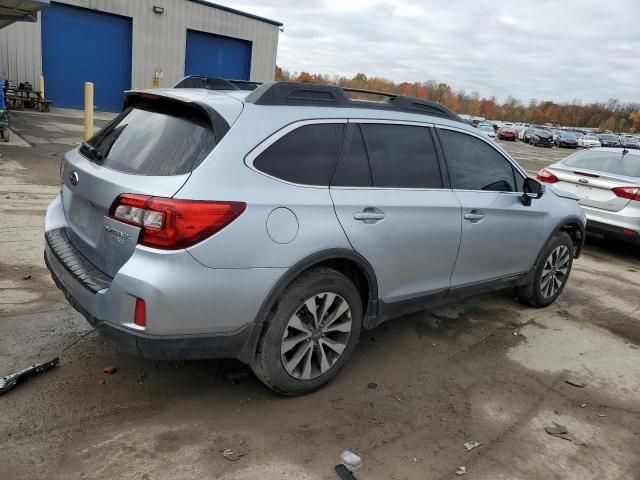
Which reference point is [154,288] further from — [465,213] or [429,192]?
[465,213]

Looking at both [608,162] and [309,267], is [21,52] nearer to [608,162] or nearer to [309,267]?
[608,162]

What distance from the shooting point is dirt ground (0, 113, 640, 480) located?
2715 mm

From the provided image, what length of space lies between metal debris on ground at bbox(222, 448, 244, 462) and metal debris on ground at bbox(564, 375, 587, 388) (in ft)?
8.09

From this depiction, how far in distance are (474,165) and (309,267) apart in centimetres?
189

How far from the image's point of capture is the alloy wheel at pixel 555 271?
5.18 metres

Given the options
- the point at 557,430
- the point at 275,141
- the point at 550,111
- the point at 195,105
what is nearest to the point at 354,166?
the point at 275,141

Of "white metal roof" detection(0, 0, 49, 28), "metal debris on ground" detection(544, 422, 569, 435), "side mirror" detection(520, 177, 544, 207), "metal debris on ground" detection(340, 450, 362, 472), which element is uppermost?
"white metal roof" detection(0, 0, 49, 28)

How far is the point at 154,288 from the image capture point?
8.44 ft

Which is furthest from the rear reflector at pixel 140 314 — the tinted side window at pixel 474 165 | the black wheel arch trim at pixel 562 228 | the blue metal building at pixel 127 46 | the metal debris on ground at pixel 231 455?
the blue metal building at pixel 127 46

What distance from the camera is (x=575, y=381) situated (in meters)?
3.89

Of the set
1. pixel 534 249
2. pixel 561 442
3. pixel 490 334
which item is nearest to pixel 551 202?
pixel 534 249

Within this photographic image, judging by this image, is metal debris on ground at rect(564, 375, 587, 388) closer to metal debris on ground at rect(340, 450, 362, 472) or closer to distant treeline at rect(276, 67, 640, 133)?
metal debris on ground at rect(340, 450, 362, 472)

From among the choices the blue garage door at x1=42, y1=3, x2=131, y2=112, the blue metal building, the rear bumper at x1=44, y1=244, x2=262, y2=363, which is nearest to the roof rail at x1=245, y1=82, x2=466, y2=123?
the rear bumper at x1=44, y1=244, x2=262, y2=363

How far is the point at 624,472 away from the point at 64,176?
3.76 metres
